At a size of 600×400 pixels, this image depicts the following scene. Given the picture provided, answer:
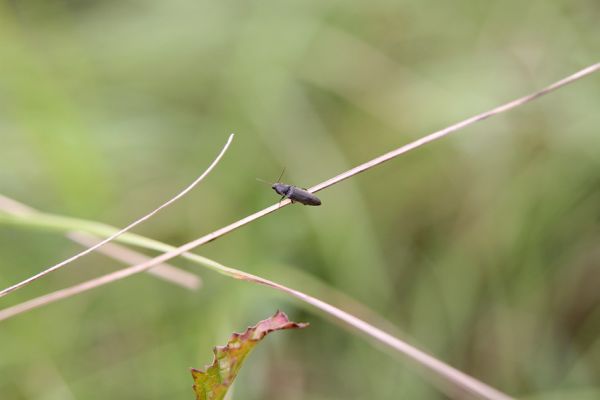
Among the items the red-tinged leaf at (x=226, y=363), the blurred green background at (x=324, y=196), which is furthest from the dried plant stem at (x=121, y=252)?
the red-tinged leaf at (x=226, y=363)

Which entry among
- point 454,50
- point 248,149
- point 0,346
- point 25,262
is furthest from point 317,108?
point 0,346

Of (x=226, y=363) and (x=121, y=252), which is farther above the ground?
(x=121, y=252)

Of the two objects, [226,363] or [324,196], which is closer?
[226,363]

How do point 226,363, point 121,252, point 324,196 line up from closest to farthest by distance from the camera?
point 226,363, point 121,252, point 324,196

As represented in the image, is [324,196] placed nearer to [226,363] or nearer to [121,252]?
[121,252]

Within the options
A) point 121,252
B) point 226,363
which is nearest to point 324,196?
point 121,252

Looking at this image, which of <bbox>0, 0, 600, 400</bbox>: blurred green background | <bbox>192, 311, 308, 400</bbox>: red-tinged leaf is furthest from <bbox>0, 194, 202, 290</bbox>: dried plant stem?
<bbox>192, 311, 308, 400</bbox>: red-tinged leaf

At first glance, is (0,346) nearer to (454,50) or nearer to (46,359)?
(46,359)

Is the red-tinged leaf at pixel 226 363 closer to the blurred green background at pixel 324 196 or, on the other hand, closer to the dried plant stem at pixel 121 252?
the dried plant stem at pixel 121 252

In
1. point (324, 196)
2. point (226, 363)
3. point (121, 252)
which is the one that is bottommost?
point (226, 363)
